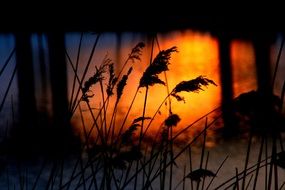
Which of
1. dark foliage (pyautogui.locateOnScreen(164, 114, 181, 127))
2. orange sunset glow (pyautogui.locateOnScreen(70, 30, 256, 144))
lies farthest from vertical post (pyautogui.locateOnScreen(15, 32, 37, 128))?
dark foliage (pyautogui.locateOnScreen(164, 114, 181, 127))

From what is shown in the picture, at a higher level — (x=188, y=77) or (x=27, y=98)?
(x=188, y=77)

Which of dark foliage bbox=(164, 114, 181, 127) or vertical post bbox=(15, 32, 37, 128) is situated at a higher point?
dark foliage bbox=(164, 114, 181, 127)

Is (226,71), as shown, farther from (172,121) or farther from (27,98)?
(172,121)

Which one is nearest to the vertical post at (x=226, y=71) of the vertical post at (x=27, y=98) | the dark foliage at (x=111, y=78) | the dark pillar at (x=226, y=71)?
the dark pillar at (x=226, y=71)

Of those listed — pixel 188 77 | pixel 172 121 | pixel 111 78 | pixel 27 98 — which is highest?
pixel 111 78

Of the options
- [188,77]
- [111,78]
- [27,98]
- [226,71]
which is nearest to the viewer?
[111,78]

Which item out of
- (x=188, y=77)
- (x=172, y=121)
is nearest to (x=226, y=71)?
(x=188, y=77)

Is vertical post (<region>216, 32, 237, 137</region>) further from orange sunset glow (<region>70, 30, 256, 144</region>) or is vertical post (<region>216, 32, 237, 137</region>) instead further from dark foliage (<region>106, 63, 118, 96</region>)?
dark foliage (<region>106, 63, 118, 96</region>)

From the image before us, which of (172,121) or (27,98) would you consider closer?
(172,121)
